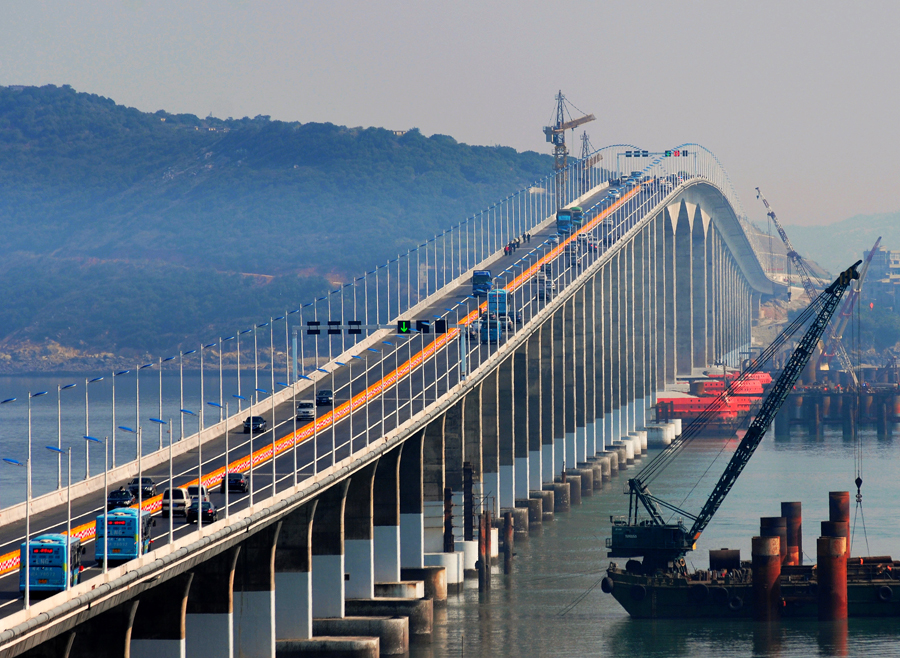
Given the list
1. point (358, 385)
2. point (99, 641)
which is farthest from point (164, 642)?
point (358, 385)

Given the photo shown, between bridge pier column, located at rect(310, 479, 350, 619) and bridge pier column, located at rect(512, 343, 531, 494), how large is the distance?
5526cm

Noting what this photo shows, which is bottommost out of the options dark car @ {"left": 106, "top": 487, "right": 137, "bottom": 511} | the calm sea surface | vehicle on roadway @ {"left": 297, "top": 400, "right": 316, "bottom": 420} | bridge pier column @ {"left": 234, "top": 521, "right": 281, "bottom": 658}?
the calm sea surface

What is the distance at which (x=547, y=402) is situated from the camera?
16550cm

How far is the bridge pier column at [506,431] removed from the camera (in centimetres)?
14000

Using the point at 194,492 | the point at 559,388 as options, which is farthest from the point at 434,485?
the point at 559,388

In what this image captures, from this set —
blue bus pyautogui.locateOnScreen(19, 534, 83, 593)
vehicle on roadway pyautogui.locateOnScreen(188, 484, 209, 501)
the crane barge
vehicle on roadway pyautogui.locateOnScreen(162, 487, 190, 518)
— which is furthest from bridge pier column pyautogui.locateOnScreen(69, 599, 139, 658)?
the crane barge

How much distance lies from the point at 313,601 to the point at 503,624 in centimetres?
1585

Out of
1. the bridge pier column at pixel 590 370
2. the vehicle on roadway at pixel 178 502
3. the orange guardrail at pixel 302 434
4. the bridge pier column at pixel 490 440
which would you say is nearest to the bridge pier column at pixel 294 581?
the orange guardrail at pixel 302 434

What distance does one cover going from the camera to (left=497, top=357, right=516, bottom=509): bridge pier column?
140 meters

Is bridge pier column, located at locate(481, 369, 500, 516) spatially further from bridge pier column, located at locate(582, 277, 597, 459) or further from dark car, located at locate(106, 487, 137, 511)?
dark car, located at locate(106, 487, 137, 511)

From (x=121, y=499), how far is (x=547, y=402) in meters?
97.0

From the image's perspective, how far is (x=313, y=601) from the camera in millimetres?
87438

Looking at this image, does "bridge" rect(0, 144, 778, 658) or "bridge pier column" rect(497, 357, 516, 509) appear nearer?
"bridge" rect(0, 144, 778, 658)

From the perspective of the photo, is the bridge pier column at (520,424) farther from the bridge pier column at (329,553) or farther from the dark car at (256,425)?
the bridge pier column at (329,553)
